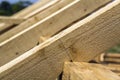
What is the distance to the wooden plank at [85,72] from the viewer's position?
1.08 m

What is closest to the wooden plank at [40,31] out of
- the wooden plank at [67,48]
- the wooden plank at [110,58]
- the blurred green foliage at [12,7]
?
the wooden plank at [67,48]

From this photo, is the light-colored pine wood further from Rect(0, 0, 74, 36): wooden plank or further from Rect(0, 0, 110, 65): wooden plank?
Rect(0, 0, 110, 65): wooden plank

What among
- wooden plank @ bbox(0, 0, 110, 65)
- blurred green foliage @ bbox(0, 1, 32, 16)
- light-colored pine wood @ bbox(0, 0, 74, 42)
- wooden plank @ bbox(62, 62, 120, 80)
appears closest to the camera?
wooden plank @ bbox(62, 62, 120, 80)

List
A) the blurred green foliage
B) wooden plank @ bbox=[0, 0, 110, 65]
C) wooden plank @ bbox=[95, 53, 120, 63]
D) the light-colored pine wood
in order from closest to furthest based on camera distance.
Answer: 1. wooden plank @ bbox=[0, 0, 110, 65]
2. the light-colored pine wood
3. wooden plank @ bbox=[95, 53, 120, 63]
4. the blurred green foliage

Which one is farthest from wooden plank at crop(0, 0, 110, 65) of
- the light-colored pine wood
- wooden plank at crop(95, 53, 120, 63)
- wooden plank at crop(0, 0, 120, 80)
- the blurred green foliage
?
the blurred green foliage

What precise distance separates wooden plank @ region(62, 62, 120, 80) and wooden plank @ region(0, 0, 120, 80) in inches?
1.4

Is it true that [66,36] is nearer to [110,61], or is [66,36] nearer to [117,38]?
[117,38]

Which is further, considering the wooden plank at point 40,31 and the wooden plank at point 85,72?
the wooden plank at point 40,31

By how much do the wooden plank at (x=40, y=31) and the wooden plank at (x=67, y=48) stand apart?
0.65 m

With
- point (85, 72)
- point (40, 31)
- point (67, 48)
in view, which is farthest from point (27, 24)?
point (85, 72)

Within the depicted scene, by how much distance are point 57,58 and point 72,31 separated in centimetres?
11

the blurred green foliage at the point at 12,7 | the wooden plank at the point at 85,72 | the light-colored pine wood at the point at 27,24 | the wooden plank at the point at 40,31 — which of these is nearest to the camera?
the wooden plank at the point at 85,72

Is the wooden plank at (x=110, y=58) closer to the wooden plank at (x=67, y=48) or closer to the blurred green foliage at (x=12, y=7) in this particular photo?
the wooden plank at (x=67, y=48)

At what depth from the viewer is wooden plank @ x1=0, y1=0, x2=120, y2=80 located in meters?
1.18
